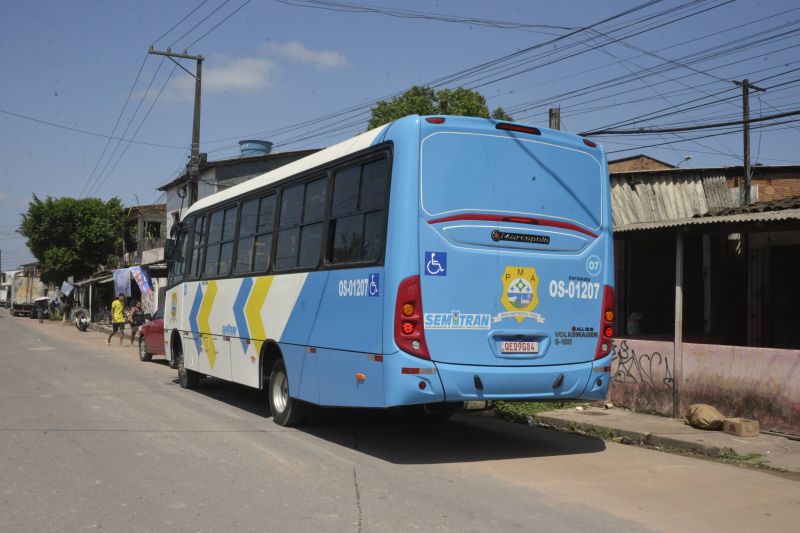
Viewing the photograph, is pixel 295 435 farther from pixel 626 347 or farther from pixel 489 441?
pixel 626 347

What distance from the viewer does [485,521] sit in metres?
5.66

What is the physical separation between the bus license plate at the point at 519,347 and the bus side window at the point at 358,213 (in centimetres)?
156

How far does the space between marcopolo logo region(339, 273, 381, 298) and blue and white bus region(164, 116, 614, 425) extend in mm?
19

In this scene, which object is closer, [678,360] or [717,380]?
[717,380]

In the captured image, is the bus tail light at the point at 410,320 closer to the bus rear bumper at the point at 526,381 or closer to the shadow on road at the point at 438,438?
the bus rear bumper at the point at 526,381

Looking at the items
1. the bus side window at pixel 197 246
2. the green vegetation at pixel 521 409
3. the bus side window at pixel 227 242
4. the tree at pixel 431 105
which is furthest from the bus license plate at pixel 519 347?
the tree at pixel 431 105

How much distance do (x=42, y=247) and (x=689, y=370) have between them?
5386 centimetres

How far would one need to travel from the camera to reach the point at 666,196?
Answer: 1902 cm

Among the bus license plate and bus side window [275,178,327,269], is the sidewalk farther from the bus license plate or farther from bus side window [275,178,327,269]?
bus side window [275,178,327,269]

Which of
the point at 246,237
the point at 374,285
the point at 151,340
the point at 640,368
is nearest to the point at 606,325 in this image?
the point at 374,285

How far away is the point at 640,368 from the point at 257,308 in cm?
591

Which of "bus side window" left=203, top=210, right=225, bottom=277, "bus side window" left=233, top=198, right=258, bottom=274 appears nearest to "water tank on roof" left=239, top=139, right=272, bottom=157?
"bus side window" left=203, top=210, right=225, bottom=277

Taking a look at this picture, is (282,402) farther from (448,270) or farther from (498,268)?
(498,268)

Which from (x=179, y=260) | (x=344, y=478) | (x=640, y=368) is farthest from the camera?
(x=179, y=260)
